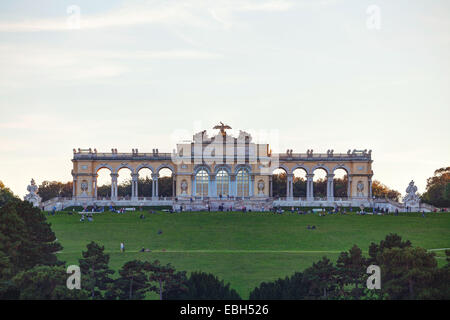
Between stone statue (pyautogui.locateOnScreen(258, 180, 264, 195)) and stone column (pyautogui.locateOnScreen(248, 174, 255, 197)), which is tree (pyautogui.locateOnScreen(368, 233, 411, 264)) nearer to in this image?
stone column (pyautogui.locateOnScreen(248, 174, 255, 197))

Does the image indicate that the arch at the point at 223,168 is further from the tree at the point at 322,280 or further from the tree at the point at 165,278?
the tree at the point at 322,280

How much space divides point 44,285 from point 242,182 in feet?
177

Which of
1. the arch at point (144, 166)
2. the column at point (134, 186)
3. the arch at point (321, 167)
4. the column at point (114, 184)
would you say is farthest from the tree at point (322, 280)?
the arch at point (144, 166)

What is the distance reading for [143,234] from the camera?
53875 mm

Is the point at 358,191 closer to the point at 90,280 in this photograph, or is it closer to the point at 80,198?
the point at 80,198

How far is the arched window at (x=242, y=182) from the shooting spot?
8331 centimetres

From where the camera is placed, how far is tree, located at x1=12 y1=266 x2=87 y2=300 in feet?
97.6

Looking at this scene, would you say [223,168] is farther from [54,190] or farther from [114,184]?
[54,190]

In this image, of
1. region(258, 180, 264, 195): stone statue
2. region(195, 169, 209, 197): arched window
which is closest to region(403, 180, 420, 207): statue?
region(258, 180, 264, 195): stone statue

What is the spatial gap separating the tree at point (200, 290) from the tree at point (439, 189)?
50698 millimetres

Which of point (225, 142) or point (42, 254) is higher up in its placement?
point (225, 142)

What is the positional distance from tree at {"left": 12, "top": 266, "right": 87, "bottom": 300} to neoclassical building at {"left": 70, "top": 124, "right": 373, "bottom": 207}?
50.3 m
